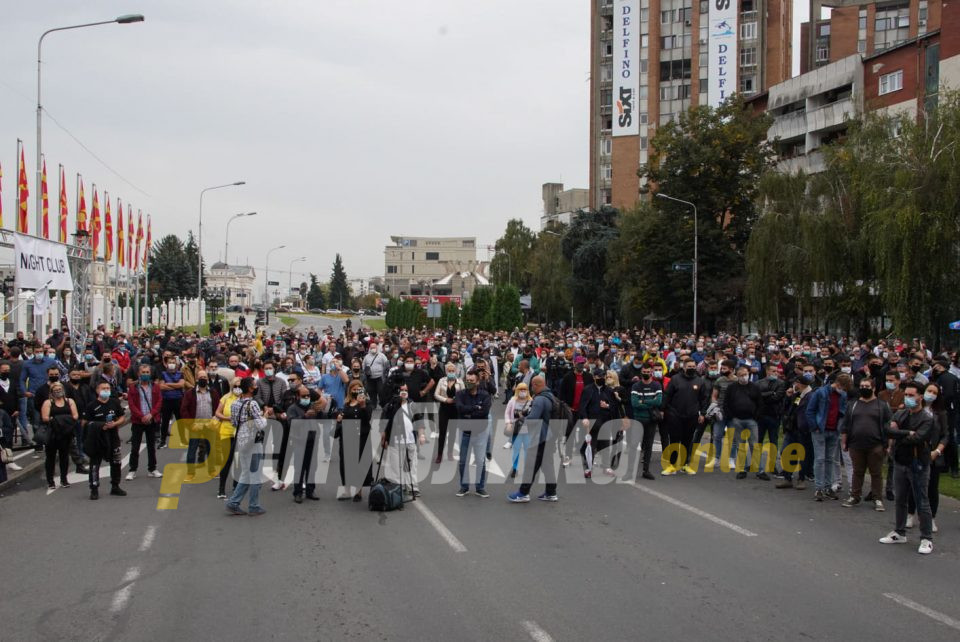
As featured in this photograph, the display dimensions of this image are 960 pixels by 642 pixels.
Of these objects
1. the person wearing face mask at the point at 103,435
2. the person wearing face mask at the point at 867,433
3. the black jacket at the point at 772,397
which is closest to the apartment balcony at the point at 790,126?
the black jacket at the point at 772,397

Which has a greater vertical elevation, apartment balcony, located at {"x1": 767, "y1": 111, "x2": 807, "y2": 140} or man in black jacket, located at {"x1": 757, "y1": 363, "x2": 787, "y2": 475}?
apartment balcony, located at {"x1": 767, "y1": 111, "x2": 807, "y2": 140}

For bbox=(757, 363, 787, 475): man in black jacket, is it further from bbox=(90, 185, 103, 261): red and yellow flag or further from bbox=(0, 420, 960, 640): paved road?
bbox=(90, 185, 103, 261): red and yellow flag

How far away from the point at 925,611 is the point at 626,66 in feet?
285

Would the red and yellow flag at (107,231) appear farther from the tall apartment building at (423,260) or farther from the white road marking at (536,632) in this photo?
the tall apartment building at (423,260)

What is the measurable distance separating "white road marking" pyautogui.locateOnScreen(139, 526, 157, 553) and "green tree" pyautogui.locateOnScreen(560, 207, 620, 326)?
5366 centimetres

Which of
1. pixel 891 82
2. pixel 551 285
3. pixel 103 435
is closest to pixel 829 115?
pixel 891 82

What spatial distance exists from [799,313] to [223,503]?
109ft

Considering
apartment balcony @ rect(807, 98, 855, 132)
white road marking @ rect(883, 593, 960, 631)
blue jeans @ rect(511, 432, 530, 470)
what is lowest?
white road marking @ rect(883, 593, 960, 631)

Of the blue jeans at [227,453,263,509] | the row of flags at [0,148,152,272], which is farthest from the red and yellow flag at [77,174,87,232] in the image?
the blue jeans at [227,453,263,509]

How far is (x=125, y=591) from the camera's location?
7277 millimetres

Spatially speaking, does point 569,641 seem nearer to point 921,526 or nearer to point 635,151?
point 921,526

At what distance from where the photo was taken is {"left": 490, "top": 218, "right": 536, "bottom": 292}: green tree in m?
97.6

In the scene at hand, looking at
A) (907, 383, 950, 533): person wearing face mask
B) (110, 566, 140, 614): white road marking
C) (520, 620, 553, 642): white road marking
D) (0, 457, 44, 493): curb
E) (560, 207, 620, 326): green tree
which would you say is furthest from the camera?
(560, 207, 620, 326): green tree

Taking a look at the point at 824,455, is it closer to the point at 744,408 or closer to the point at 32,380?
the point at 744,408
